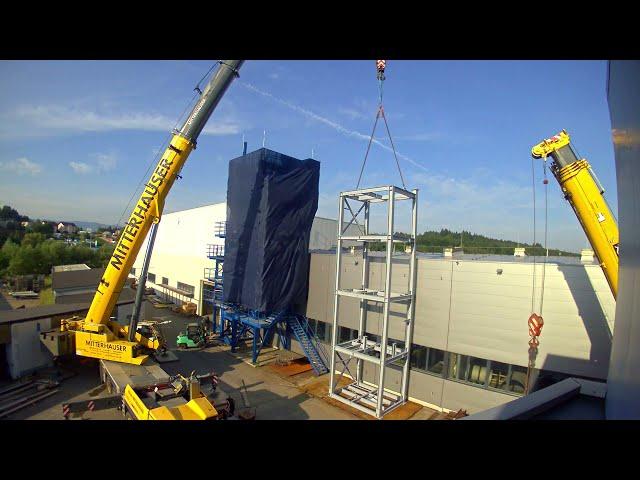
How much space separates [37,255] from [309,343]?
114 feet

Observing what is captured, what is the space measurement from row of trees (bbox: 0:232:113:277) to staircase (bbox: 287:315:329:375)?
32.7 meters

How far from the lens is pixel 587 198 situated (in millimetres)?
8672

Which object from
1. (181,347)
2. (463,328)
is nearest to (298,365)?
(181,347)

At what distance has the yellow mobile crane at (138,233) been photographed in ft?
38.9

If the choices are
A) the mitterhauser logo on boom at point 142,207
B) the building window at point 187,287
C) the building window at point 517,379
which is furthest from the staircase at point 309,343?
the building window at point 187,287

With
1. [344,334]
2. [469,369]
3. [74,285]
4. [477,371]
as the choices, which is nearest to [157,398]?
[344,334]

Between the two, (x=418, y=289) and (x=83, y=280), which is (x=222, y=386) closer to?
(x=418, y=289)

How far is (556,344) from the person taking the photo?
32.3 ft

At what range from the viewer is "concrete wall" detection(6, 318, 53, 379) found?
12.8 m

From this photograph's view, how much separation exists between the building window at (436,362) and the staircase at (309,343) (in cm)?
508

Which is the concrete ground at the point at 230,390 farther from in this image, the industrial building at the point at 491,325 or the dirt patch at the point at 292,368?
the industrial building at the point at 491,325

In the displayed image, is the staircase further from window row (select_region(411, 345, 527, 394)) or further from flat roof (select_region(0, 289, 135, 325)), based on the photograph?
flat roof (select_region(0, 289, 135, 325))

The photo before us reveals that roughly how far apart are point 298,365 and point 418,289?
7218 mm

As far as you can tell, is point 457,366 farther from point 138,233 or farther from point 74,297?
point 74,297
